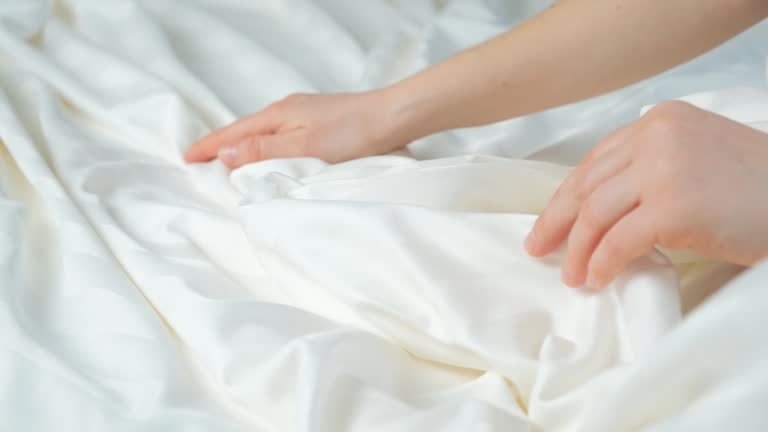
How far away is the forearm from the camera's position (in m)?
0.81

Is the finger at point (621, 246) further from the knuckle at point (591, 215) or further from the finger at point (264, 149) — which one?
the finger at point (264, 149)

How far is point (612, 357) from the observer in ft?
1.81

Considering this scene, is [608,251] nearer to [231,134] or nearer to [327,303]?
[327,303]

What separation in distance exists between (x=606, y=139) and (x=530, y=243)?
0.28 feet

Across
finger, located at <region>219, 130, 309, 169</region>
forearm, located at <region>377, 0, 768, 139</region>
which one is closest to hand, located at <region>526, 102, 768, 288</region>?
forearm, located at <region>377, 0, 768, 139</region>

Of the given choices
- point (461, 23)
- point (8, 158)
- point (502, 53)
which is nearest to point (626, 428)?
point (502, 53)

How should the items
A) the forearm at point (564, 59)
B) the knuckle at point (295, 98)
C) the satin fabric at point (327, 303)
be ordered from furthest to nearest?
the knuckle at point (295, 98), the forearm at point (564, 59), the satin fabric at point (327, 303)

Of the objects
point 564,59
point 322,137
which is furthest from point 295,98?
point 564,59

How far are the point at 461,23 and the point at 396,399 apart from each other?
0.73m

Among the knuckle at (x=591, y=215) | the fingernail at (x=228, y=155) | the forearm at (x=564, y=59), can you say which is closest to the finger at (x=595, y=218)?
the knuckle at (x=591, y=215)

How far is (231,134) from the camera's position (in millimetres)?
902

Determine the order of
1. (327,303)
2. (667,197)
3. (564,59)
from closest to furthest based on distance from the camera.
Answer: (667,197) → (327,303) → (564,59)

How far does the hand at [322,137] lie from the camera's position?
0.88 metres

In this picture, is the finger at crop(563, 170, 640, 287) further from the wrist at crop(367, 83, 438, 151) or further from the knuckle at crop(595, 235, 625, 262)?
the wrist at crop(367, 83, 438, 151)
